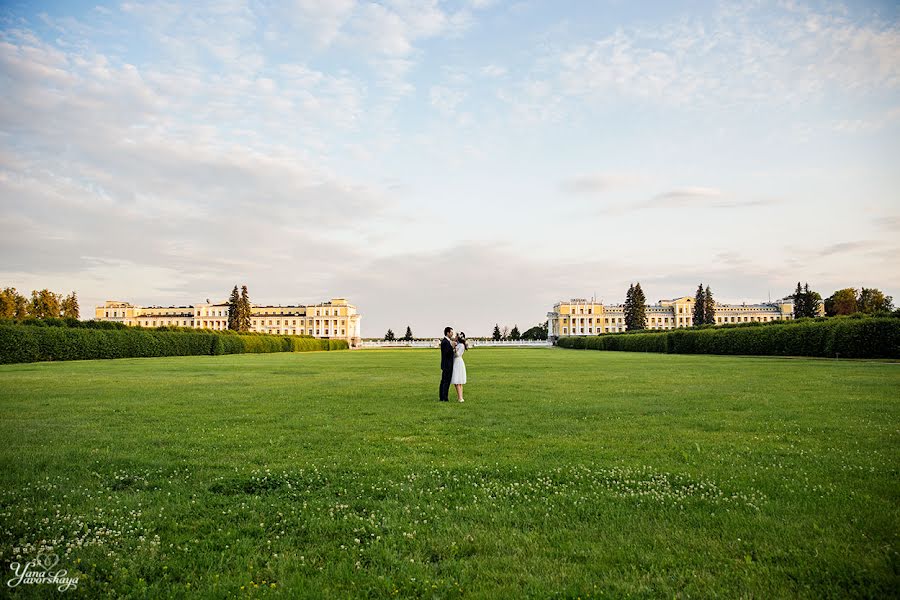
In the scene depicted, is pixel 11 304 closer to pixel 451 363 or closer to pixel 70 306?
pixel 70 306

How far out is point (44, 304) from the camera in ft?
311

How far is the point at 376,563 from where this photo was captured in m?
4.92

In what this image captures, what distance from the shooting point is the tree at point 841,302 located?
346ft

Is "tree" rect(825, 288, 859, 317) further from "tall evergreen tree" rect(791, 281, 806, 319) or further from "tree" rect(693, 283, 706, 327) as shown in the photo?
"tree" rect(693, 283, 706, 327)

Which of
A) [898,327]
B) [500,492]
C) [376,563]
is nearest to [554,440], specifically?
[500,492]

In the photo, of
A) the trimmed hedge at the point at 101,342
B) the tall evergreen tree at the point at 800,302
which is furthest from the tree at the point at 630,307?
the trimmed hedge at the point at 101,342

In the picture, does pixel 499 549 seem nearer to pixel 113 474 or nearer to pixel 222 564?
pixel 222 564

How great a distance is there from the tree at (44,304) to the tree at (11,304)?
1.39 metres

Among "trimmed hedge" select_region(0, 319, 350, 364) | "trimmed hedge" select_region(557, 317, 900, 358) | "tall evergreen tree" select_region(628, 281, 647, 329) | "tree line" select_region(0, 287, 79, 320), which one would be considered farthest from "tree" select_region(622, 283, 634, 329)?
"tree line" select_region(0, 287, 79, 320)

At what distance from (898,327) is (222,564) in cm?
4052

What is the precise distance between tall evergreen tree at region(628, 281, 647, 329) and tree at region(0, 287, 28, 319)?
357ft

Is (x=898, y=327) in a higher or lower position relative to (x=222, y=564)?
higher

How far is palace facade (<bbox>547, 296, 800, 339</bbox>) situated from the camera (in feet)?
609

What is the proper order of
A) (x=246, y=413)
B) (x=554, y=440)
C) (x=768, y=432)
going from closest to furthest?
(x=554, y=440) → (x=768, y=432) → (x=246, y=413)
